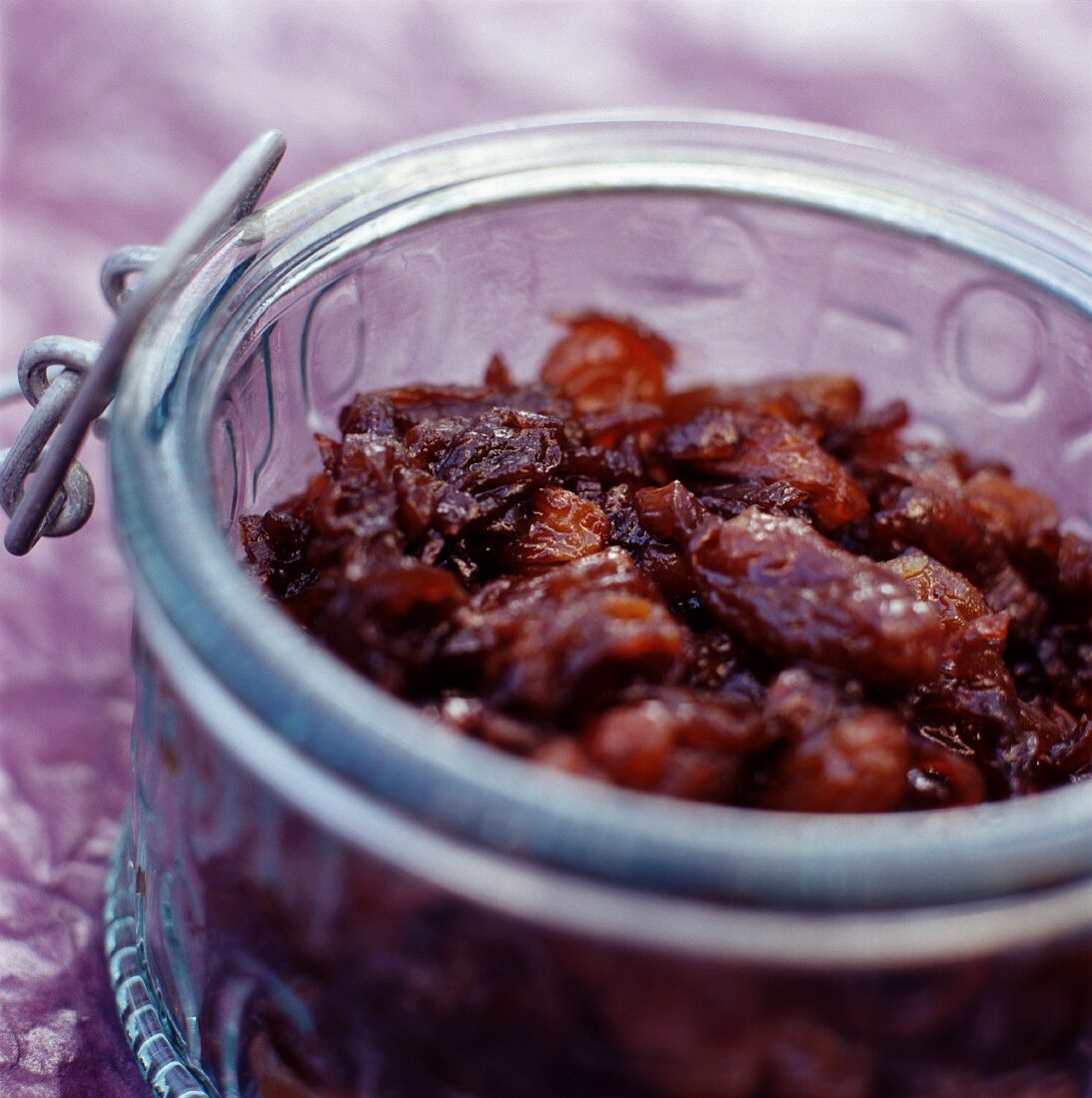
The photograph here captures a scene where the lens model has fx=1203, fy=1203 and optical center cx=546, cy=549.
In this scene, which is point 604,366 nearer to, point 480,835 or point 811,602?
point 811,602

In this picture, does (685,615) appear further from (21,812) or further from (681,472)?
(21,812)

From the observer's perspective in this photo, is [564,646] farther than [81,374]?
No

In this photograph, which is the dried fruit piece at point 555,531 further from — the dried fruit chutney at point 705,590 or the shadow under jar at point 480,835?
the shadow under jar at point 480,835

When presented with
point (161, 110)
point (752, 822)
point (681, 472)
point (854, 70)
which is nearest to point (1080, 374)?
point (681, 472)

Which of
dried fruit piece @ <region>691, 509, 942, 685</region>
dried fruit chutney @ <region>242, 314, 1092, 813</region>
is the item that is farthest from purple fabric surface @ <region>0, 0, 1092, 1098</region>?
dried fruit piece @ <region>691, 509, 942, 685</region>

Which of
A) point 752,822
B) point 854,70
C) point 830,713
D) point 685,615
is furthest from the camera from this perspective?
point 854,70

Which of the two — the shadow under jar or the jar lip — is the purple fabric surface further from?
the jar lip

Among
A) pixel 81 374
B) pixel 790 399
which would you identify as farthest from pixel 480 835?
pixel 790 399
